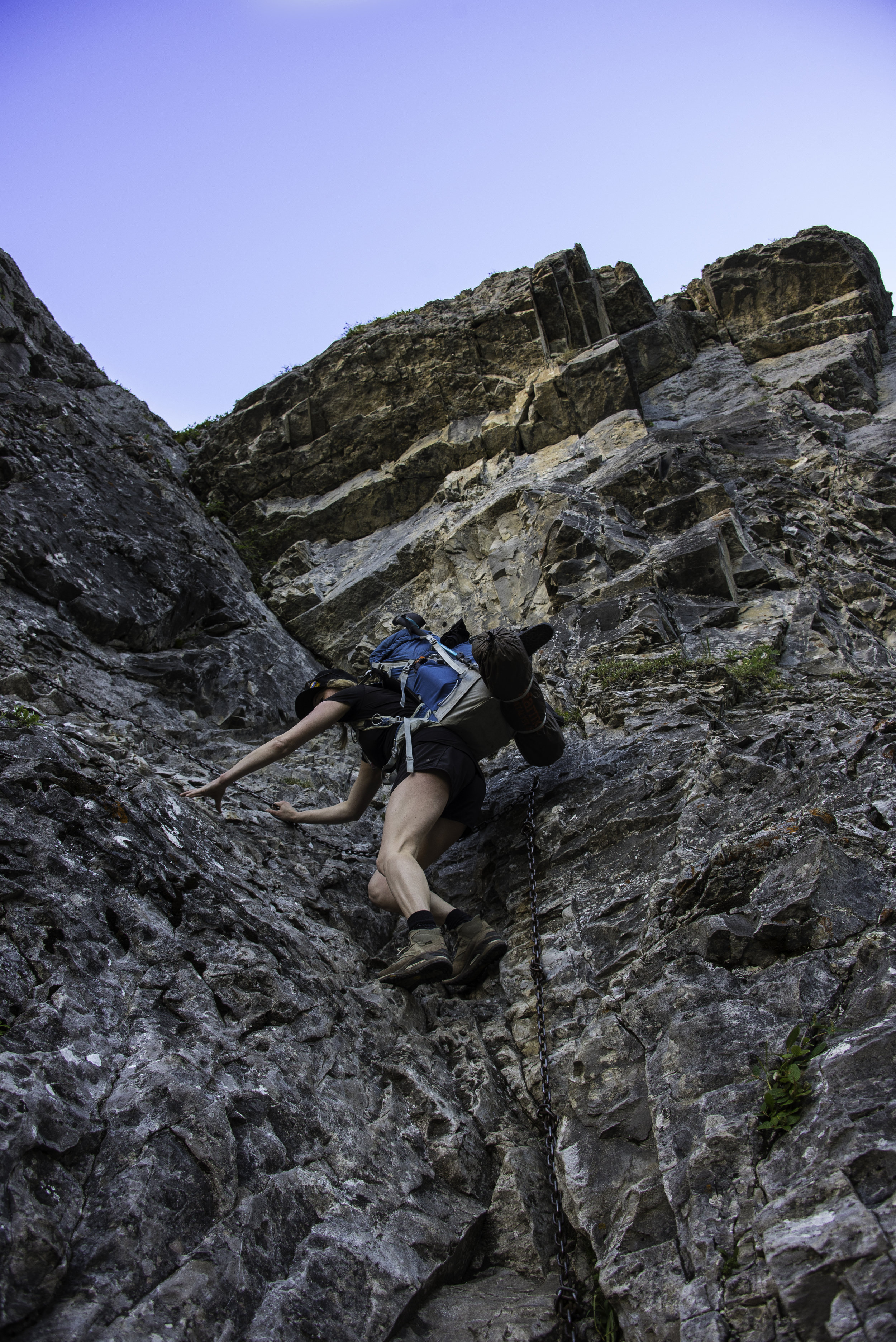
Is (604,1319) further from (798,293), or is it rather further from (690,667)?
(798,293)

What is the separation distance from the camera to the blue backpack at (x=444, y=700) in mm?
5590

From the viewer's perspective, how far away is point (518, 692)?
545 cm

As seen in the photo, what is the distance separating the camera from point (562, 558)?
29.7 ft

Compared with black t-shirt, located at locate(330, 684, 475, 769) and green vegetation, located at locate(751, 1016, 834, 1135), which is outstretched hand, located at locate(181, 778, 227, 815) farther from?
green vegetation, located at locate(751, 1016, 834, 1135)

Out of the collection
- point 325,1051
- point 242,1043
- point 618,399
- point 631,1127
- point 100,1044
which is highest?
point 618,399

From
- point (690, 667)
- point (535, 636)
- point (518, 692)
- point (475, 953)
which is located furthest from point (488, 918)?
point (690, 667)

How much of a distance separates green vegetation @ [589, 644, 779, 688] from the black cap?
2.21 meters

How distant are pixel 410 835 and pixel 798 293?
491 inches

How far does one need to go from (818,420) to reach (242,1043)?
397 inches

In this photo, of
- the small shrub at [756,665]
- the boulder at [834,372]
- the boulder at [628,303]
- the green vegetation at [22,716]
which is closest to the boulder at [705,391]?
the boulder at [834,372]

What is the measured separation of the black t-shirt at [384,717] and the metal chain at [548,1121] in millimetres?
773

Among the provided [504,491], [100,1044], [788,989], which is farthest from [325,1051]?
[504,491]

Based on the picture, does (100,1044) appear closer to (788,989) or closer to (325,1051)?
(325,1051)

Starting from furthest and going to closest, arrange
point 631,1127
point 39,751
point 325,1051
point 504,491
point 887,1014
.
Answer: point 504,491
point 39,751
point 325,1051
point 631,1127
point 887,1014
